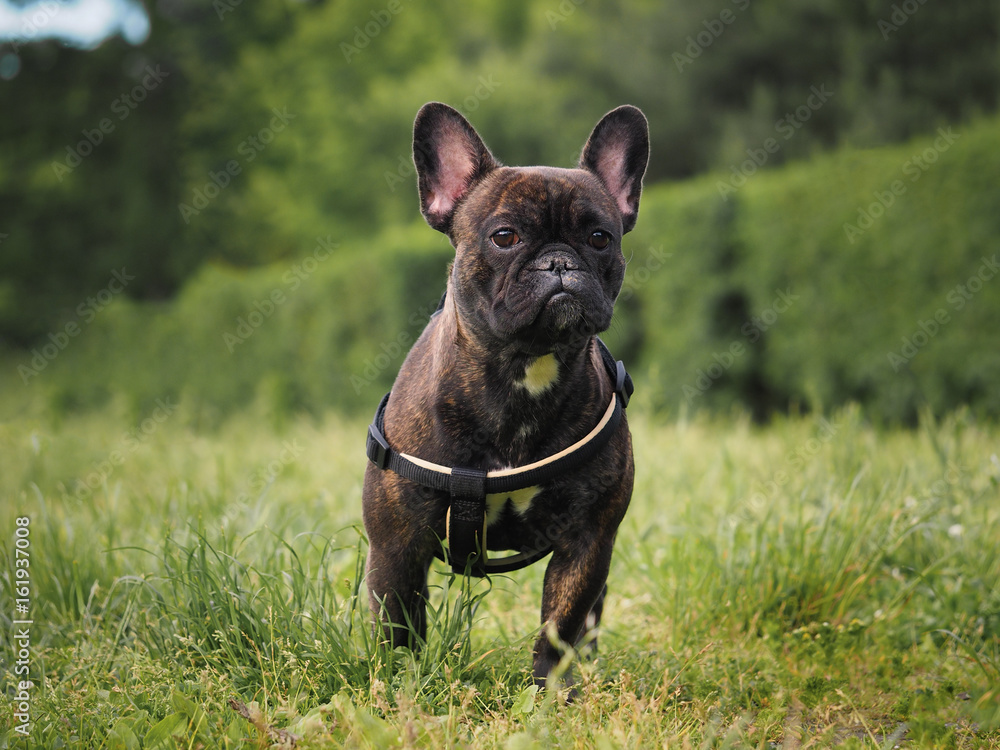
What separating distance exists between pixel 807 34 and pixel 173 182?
1624 cm

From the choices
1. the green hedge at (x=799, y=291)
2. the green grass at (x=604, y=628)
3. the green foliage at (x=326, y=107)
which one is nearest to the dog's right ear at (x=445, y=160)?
the green grass at (x=604, y=628)

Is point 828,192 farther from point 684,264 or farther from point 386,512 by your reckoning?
point 386,512

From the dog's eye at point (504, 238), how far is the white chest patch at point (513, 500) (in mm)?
788

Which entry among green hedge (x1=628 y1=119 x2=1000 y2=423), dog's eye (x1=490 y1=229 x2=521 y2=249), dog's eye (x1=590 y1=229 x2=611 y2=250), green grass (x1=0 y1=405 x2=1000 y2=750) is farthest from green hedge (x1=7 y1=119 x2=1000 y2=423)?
dog's eye (x1=490 y1=229 x2=521 y2=249)

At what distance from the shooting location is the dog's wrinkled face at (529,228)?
254 centimetres

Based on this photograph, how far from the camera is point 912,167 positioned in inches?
306

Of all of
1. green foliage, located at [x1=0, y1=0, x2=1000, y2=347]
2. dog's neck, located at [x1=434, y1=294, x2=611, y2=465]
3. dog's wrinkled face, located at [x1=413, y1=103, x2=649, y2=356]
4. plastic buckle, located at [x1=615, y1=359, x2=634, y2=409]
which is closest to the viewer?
dog's wrinkled face, located at [x1=413, y1=103, x2=649, y2=356]

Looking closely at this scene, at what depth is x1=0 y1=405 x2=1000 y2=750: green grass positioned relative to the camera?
2434mm

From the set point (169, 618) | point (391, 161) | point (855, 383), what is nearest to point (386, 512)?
point (169, 618)

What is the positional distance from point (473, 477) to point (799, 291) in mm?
6980

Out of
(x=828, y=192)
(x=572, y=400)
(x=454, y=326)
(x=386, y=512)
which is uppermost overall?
(x=828, y=192)

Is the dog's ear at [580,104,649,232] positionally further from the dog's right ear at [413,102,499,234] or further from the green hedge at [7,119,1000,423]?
the green hedge at [7,119,1000,423]

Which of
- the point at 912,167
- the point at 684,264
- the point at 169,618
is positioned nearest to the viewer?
the point at 169,618

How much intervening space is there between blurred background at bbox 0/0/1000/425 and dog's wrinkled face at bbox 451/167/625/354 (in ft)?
12.6
